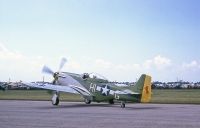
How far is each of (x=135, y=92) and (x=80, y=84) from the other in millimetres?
6476

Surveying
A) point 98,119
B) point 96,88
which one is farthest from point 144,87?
point 98,119

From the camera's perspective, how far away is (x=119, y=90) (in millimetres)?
25281

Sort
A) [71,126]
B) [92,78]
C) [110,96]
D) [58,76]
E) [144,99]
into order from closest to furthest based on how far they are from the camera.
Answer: [71,126] < [144,99] < [110,96] < [92,78] < [58,76]

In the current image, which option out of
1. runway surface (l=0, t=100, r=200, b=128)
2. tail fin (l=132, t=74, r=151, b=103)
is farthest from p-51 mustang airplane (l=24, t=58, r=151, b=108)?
runway surface (l=0, t=100, r=200, b=128)

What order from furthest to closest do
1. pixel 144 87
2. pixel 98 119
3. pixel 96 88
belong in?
pixel 96 88 < pixel 144 87 < pixel 98 119

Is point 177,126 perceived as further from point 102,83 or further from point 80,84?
point 80,84

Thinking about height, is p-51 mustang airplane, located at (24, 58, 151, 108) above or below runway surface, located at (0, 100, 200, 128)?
above

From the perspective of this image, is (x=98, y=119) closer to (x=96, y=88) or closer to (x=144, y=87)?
(x=144, y=87)

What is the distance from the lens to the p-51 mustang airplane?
24125mm

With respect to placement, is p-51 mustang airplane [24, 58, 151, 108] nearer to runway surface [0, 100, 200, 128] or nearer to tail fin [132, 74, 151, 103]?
tail fin [132, 74, 151, 103]

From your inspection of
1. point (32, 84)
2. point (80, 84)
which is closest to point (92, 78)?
point (80, 84)

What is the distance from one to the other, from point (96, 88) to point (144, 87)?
4.70 m

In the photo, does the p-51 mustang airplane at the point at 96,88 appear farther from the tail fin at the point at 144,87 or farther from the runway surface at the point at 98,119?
the runway surface at the point at 98,119

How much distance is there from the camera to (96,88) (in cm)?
2759
